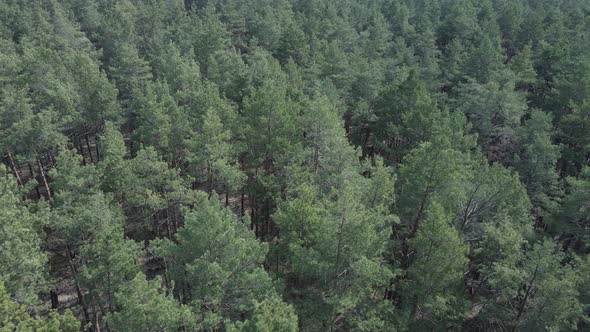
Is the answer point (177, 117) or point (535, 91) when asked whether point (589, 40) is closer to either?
point (535, 91)


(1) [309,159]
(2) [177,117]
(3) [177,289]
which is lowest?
(3) [177,289]

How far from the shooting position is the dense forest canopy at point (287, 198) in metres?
22.6

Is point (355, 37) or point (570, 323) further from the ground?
point (355, 37)

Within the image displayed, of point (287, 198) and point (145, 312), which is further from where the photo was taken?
point (287, 198)

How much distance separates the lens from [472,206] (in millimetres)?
31281

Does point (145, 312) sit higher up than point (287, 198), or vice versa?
point (287, 198)

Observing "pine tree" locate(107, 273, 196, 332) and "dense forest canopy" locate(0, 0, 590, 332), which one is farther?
"dense forest canopy" locate(0, 0, 590, 332)

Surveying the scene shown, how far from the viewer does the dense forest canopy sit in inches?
888

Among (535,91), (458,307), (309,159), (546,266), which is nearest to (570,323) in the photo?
(546,266)

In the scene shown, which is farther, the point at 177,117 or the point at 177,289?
the point at 177,117

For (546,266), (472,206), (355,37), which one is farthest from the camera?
(355,37)

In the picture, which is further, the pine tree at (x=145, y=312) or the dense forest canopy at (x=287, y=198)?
the dense forest canopy at (x=287, y=198)

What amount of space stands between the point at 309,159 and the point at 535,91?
38696 mm

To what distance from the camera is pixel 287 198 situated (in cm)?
2773
